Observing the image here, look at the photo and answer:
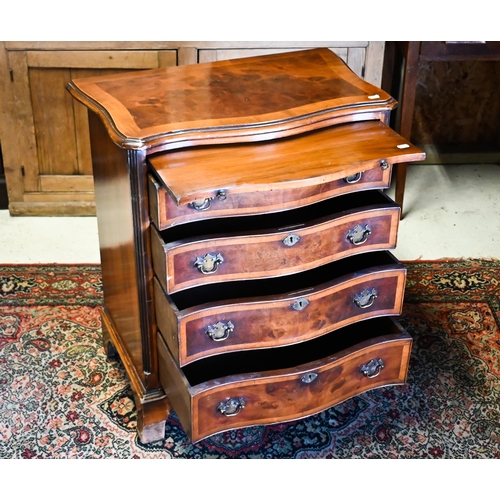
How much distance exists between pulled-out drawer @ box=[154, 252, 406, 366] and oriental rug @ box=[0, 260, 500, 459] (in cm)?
33

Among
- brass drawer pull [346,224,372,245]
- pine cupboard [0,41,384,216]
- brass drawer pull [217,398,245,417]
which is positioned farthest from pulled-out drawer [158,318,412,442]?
pine cupboard [0,41,384,216]

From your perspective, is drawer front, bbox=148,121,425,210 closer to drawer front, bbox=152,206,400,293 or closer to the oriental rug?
drawer front, bbox=152,206,400,293

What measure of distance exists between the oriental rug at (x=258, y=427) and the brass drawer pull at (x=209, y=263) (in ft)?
1.71

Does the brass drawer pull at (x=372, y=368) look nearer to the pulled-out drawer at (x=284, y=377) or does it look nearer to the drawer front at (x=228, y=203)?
the pulled-out drawer at (x=284, y=377)

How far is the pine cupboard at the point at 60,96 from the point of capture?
2.80 meters

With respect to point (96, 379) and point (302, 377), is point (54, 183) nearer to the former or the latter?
point (96, 379)

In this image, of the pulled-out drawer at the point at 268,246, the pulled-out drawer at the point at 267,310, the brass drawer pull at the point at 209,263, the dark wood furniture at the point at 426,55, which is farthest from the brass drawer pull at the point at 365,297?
the dark wood furniture at the point at 426,55

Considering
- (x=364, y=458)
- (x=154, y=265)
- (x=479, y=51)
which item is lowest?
(x=364, y=458)

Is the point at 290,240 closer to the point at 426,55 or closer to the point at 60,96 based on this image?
the point at 426,55

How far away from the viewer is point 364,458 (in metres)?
2.02

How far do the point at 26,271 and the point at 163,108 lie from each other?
109 centimetres

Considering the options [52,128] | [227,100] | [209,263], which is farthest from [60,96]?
[209,263]

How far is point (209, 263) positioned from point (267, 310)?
0.17 metres

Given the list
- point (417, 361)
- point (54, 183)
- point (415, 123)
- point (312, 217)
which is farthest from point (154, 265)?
point (415, 123)
